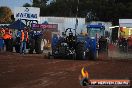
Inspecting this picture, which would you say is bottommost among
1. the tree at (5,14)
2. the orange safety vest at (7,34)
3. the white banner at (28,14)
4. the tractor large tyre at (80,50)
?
the tractor large tyre at (80,50)

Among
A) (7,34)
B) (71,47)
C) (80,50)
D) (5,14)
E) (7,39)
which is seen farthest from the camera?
(5,14)

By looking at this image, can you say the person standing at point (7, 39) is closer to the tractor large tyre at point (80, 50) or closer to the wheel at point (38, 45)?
the wheel at point (38, 45)

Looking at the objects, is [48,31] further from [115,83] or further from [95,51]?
[115,83]

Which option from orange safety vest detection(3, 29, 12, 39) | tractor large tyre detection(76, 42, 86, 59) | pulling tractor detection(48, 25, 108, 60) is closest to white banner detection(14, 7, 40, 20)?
orange safety vest detection(3, 29, 12, 39)

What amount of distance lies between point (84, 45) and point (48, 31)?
20.3m

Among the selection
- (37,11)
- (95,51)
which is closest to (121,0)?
(37,11)

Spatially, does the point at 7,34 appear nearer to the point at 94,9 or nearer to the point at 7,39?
the point at 7,39

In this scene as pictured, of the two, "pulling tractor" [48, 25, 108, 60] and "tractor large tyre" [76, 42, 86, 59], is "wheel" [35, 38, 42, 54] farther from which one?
"tractor large tyre" [76, 42, 86, 59]

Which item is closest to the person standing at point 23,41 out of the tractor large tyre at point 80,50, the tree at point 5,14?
the tractor large tyre at point 80,50

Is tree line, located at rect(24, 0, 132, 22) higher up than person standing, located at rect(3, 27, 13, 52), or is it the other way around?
tree line, located at rect(24, 0, 132, 22)

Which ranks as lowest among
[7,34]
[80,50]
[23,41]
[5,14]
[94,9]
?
[80,50]

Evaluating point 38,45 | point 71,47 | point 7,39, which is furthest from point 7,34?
point 71,47

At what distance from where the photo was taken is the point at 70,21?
54.2 metres

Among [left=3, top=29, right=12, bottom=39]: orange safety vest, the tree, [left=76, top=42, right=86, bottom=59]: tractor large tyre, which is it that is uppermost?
the tree
